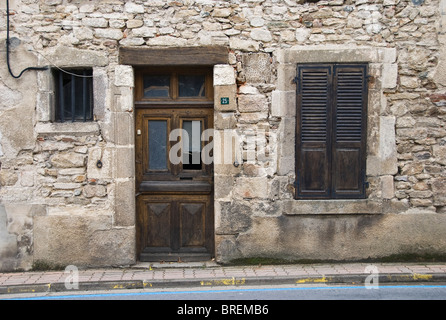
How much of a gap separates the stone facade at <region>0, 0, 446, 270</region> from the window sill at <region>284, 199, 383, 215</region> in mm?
14

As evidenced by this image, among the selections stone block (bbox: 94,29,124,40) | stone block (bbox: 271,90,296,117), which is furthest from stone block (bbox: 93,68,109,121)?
stone block (bbox: 271,90,296,117)

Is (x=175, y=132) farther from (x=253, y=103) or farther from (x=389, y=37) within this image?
(x=389, y=37)

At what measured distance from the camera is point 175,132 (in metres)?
6.23

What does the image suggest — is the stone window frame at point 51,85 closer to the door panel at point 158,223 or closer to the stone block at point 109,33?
the stone block at point 109,33

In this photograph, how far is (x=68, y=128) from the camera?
5906 mm

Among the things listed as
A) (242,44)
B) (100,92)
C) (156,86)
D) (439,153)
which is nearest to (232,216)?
(156,86)

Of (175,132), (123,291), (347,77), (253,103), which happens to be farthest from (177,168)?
(347,77)

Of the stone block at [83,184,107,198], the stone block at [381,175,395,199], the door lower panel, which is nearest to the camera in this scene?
the stone block at [83,184,107,198]

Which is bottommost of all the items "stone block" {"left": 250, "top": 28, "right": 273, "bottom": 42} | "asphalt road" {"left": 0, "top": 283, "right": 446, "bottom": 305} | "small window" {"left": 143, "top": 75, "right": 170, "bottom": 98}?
"asphalt road" {"left": 0, "top": 283, "right": 446, "bottom": 305}

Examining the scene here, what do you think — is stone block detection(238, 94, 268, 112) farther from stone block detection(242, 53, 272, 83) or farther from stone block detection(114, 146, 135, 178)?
stone block detection(114, 146, 135, 178)

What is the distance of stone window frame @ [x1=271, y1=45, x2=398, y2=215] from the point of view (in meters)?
5.94

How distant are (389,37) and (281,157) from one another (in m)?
2.26

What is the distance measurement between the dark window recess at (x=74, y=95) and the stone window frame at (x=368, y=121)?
8.62ft

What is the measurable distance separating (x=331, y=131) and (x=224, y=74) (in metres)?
1.71
